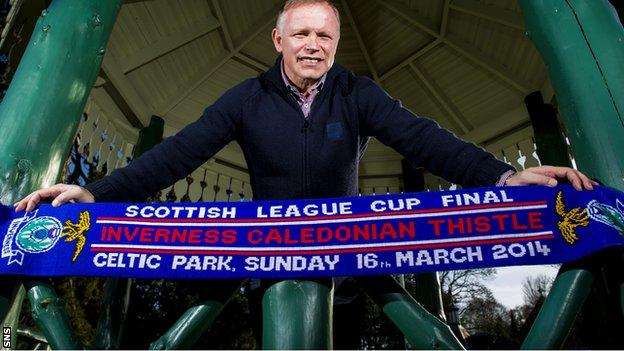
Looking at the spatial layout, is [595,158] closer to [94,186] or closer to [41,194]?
[94,186]

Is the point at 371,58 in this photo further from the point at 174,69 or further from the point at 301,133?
the point at 301,133

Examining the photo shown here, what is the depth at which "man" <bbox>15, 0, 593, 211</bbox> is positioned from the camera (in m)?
1.44

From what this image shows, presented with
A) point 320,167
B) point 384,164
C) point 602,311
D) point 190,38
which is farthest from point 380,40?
point 320,167

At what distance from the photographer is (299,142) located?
1517mm

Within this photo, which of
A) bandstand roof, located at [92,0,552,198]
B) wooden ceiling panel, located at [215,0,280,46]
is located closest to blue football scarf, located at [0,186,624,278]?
bandstand roof, located at [92,0,552,198]

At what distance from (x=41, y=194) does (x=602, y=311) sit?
Result: 182 inches

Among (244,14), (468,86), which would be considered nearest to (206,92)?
(244,14)

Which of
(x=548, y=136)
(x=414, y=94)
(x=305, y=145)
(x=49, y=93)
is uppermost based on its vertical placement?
(x=414, y=94)

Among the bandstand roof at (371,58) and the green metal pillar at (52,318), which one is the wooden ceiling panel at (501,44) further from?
the green metal pillar at (52,318)

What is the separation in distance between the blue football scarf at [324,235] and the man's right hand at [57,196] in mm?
53

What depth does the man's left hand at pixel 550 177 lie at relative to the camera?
1279mm

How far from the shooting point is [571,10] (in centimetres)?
221

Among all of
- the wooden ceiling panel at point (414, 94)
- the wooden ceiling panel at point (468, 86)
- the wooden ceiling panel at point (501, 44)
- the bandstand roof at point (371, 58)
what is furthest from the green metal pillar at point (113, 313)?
the wooden ceiling panel at point (501, 44)

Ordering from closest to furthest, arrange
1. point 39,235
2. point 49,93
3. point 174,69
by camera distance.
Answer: point 39,235 → point 49,93 → point 174,69
